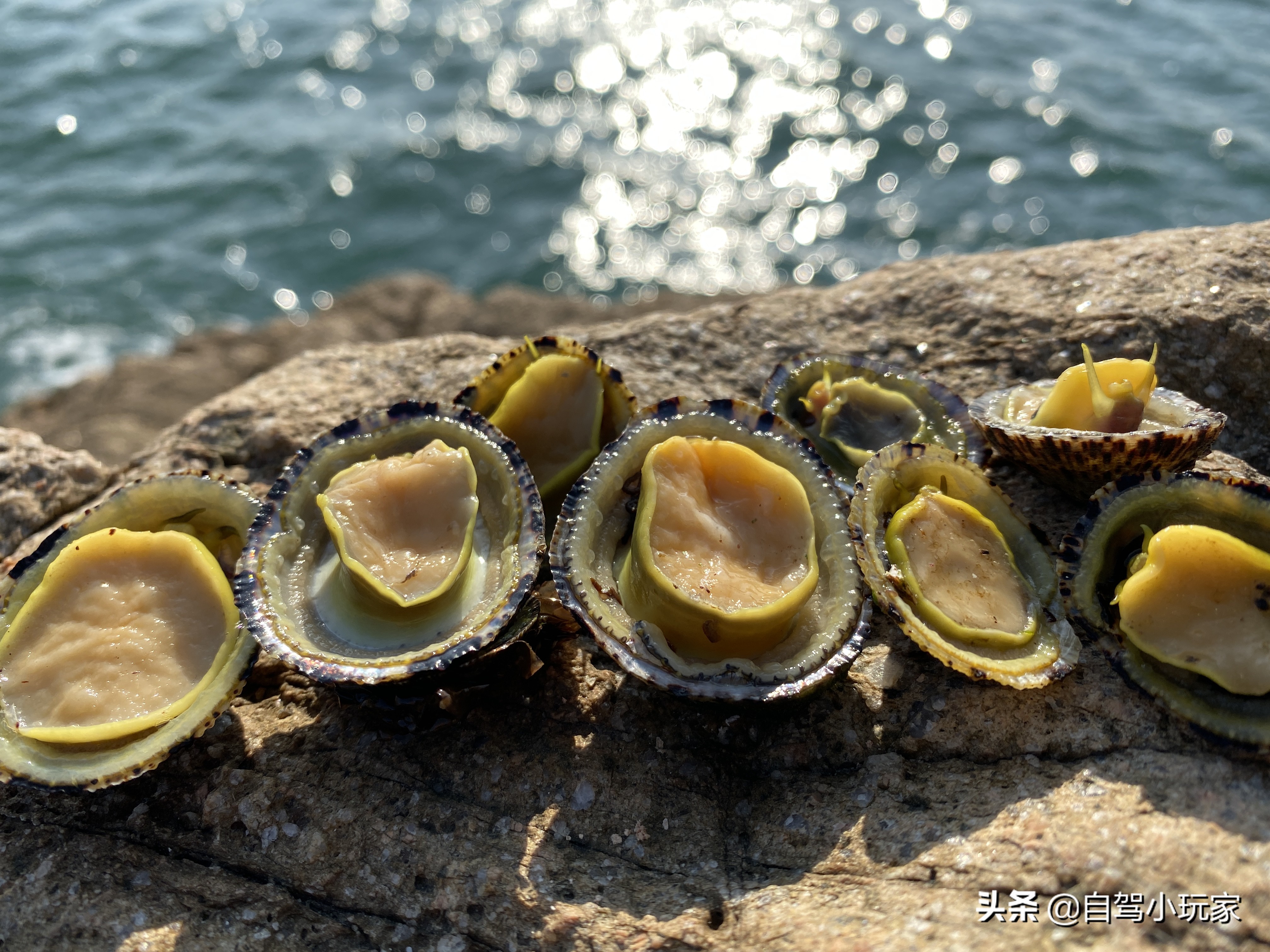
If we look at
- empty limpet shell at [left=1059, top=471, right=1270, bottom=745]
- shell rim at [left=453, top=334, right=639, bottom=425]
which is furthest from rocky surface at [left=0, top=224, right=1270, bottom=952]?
shell rim at [left=453, top=334, right=639, bottom=425]

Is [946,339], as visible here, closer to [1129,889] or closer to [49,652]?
[1129,889]

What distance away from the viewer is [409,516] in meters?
2.89

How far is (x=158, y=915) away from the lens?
251 centimetres

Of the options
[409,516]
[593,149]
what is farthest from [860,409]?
[593,149]

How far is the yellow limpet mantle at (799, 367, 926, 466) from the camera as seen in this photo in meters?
3.42

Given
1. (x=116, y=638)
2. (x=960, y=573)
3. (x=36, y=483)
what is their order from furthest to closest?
1. (x=36, y=483)
2. (x=960, y=573)
3. (x=116, y=638)

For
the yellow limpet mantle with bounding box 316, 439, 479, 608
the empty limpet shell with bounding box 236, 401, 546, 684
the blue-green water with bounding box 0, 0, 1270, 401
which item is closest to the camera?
the empty limpet shell with bounding box 236, 401, 546, 684

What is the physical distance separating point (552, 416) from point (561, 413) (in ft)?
0.10

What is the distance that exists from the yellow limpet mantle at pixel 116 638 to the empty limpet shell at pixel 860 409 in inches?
80.7

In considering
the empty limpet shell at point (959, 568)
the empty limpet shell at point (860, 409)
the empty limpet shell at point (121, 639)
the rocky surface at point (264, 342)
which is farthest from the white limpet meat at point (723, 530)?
the rocky surface at point (264, 342)

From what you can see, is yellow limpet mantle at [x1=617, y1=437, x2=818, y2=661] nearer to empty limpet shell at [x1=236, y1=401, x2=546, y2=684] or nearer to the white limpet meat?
the white limpet meat

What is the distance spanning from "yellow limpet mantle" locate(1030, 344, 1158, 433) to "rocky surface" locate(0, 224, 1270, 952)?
35 centimetres

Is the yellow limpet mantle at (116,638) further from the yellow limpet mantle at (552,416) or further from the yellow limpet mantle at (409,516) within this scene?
the yellow limpet mantle at (552,416)

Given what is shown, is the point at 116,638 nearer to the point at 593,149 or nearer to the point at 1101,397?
the point at 1101,397
